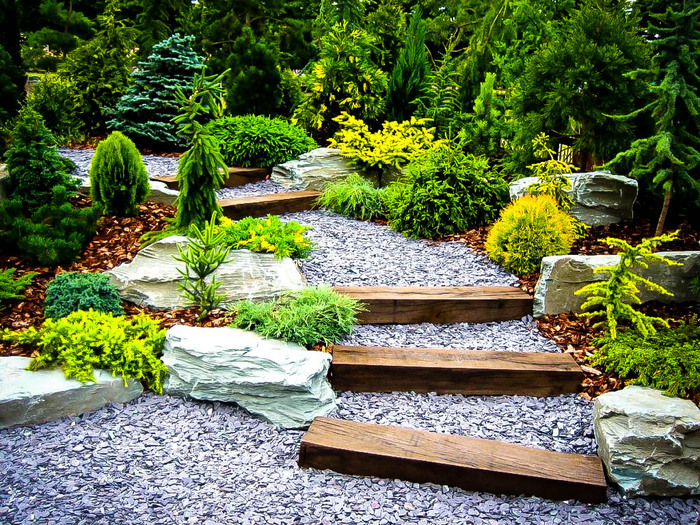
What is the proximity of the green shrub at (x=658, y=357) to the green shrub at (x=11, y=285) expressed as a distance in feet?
14.7

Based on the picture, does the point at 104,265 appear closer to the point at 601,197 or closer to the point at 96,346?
the point at 96,346

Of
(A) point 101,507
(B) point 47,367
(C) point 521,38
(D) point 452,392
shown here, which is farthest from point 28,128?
(C) point 521,38

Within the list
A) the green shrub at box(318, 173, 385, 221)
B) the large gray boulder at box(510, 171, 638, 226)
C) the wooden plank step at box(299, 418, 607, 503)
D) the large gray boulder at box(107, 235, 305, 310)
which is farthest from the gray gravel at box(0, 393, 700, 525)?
the green shrub at box(318, 173, 385, 221)

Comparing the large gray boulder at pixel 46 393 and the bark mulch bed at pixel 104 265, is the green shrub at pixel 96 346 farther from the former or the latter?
the bark mulch bed at pixel 104 265

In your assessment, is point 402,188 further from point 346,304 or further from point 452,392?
point 452,392

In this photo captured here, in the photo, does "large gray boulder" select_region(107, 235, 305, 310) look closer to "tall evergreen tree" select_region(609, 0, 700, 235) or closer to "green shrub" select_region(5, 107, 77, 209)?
"green shrub" select_region(5, 107, 77, 209)

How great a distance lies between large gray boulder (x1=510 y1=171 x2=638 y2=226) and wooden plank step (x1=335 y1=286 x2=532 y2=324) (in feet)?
4.78

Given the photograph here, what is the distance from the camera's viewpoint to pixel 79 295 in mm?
4344

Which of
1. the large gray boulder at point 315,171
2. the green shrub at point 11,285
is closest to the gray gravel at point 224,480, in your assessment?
the green shrub at point 11,285

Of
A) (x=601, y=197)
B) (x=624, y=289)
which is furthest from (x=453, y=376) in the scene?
(x=601, y=197)

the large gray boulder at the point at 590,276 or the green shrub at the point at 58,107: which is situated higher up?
the green shrub at the point at 58,107

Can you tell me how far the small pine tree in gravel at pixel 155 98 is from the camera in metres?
8.61

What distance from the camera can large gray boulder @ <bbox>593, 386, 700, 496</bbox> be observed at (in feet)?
10.5

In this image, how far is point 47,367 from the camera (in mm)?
3738
